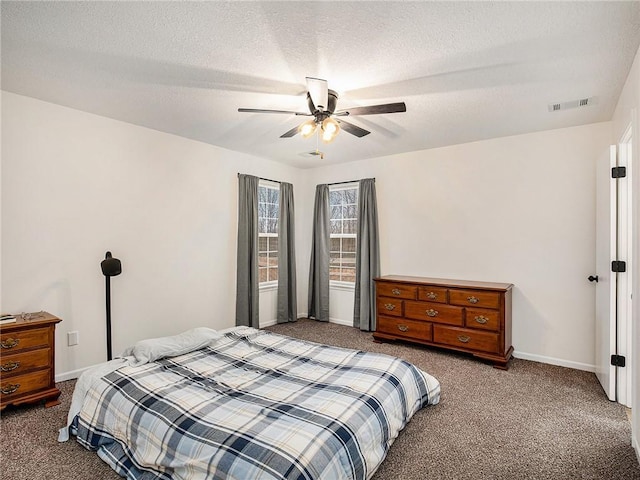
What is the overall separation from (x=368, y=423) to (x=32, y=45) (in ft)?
10.2

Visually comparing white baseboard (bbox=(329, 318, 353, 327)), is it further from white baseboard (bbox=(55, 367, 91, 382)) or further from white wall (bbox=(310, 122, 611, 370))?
white baseboard (bbox=(55, 367, 91, 382))

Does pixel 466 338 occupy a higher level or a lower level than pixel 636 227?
lower

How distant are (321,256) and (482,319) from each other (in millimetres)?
2621

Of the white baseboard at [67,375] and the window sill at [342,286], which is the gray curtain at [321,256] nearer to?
the window sill at [342,286]

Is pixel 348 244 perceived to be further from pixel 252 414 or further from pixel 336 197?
pixel 252 414

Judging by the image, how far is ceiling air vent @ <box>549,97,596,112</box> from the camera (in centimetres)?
296

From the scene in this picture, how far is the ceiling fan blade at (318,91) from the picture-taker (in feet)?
7.41

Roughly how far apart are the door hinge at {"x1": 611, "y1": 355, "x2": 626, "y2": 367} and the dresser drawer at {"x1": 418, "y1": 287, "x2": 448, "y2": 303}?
4.96 ft

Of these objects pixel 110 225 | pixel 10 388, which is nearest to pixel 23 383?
pixel 10 388

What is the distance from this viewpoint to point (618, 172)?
109 inches

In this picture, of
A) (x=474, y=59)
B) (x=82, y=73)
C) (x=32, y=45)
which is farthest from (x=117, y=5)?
(x=474, y=59)

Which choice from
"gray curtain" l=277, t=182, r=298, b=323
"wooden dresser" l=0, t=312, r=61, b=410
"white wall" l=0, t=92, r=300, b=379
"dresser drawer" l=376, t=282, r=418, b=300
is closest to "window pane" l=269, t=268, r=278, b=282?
"gray curtain" l=277, t=182, r=298, b=323

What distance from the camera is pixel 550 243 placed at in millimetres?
3748

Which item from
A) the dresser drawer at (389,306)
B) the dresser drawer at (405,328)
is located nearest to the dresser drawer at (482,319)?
the dresser drawer at (405,328)
